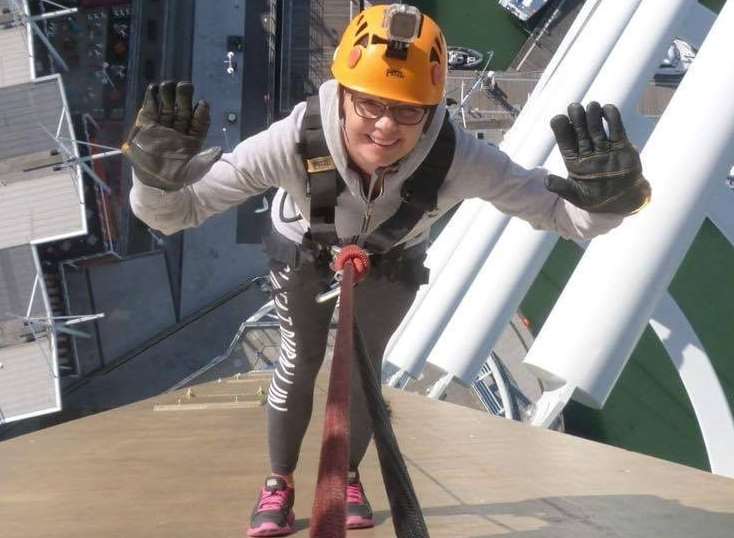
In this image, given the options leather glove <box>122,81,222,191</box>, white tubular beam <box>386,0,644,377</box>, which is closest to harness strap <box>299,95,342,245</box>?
leather glove <box>122,81,222,191</box>

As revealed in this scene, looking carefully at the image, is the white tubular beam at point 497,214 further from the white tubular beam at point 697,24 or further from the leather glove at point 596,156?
the leather glove at point 596,156

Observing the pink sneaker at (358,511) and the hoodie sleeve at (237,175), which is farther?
the pink sneaker at (358,511)

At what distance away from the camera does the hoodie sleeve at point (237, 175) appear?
301cm

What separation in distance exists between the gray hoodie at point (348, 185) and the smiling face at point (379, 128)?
0.05 m

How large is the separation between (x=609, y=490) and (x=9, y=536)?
237cm

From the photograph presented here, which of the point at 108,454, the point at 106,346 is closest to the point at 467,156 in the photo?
the point at 108,454

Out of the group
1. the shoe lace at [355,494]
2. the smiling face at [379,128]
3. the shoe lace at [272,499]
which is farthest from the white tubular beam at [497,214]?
the smiling face at [379,128]

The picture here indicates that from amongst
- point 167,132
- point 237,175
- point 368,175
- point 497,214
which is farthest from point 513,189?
point 497,214

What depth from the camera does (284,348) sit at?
352cm

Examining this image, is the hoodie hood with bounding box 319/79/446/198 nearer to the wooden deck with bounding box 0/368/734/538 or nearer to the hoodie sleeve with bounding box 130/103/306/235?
the hoodie sleeve with bounding box 130/103/306/235

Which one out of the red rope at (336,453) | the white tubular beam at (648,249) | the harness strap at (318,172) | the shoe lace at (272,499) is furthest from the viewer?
the white tubular beam at (648,249)

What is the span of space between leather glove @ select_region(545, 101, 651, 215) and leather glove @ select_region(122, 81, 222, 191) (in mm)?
1133

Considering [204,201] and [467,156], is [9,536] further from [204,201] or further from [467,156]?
[467,156]

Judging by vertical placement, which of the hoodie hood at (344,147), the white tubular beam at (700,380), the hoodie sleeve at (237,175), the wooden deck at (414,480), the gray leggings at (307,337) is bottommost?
the white tubular beam at (700,380)
